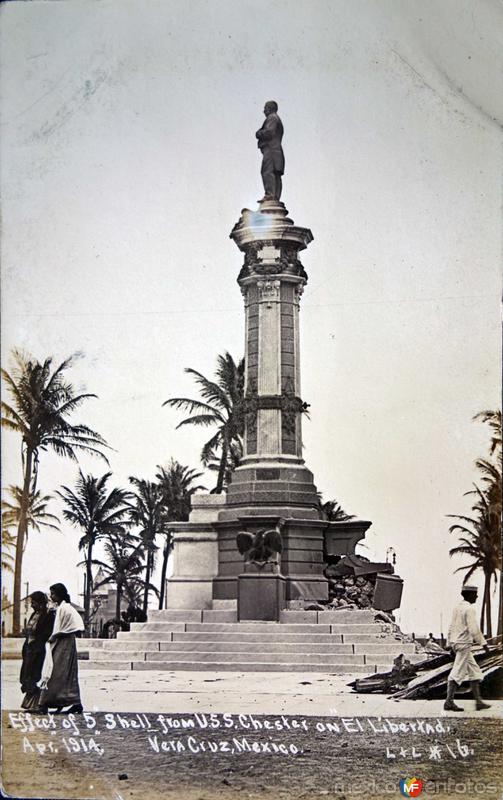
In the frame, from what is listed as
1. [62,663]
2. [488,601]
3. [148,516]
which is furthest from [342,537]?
[62,663]

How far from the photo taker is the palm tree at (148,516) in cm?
1477

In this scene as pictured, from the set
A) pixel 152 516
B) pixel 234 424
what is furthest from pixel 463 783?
pixel 234 424

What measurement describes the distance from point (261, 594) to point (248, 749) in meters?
6.09

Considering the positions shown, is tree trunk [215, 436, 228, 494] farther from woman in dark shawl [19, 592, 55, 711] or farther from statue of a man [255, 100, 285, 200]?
woman in dark shawl [19, 592, 55, 711]

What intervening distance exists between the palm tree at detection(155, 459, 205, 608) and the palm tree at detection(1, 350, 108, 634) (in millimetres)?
3807

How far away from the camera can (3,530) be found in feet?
35.1

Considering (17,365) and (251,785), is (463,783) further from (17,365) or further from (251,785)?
(17,365)

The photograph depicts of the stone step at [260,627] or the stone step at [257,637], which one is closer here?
the stone step at [257,637]

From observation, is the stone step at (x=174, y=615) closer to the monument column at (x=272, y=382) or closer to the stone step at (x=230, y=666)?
the stone step at (x=230, y=666)

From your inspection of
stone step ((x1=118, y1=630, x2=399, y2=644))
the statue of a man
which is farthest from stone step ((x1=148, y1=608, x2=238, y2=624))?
the statue of a man

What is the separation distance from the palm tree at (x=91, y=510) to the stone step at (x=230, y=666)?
98cm

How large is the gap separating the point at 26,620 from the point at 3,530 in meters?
0.91

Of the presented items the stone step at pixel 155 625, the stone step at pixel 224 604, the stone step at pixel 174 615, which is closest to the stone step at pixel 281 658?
the stone step at pixel 155 625

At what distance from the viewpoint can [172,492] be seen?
680 inches
